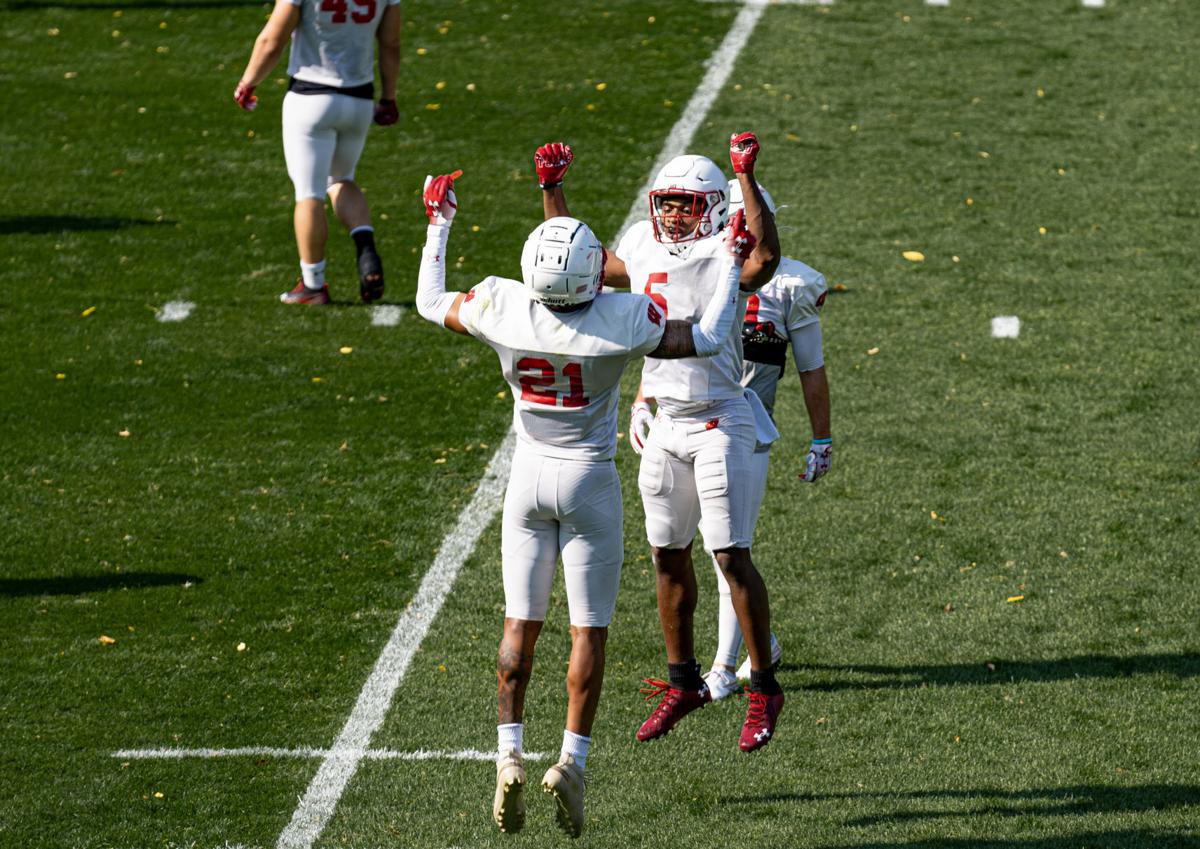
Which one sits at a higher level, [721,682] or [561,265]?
[561,265]

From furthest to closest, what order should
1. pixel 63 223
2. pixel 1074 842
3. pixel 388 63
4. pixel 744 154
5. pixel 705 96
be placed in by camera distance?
pixel 705 96, pixel 63 223, pixel 388 63, pixel 1074 842, pixel 744 154

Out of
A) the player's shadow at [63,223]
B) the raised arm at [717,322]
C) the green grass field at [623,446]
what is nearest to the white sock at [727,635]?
the green grass field at [623,446]

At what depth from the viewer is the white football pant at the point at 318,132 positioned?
10891 mm

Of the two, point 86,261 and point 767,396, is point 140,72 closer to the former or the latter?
point 86,261

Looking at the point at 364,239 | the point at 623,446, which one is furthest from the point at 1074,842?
the point at 364,239

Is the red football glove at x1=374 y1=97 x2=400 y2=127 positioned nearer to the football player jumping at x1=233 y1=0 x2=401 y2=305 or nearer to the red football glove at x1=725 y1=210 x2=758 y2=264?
the football player jumping at x1=233 y1=0 x2=401 y2=305

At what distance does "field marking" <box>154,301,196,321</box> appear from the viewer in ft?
37.2

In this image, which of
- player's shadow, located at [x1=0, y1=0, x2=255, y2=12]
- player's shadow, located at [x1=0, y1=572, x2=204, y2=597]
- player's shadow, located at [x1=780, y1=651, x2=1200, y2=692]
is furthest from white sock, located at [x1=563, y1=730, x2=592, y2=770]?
player's shadow, located at [x1=0, y1=0, x2=255, y2=12]

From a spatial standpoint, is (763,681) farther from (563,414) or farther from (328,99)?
(328,99)

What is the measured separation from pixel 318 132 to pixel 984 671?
5.45 meters

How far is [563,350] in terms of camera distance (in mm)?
5930

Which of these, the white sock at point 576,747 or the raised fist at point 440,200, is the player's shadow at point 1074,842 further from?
the raised fist at point 440,200

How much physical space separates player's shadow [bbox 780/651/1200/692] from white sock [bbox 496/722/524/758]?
177 centimetres

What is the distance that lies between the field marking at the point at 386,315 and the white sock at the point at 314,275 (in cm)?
38
